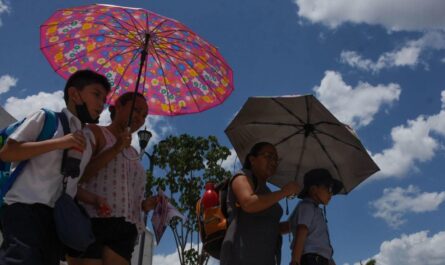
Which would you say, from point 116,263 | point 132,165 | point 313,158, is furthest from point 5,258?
point 313,158

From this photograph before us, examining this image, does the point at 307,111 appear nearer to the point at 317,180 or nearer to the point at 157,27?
the point at 317,180

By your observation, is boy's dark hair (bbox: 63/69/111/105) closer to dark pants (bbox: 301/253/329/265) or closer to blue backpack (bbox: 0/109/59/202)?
blue backpack (bbox: 0/109/59/202)

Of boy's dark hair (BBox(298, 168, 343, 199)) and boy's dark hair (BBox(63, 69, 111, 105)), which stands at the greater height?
boy's dark hair (BBox(298, 168, 343, 199))

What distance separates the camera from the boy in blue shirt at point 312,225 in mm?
3984

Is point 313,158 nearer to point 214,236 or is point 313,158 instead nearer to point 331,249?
point 331,249

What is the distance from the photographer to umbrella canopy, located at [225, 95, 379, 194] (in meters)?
4.72

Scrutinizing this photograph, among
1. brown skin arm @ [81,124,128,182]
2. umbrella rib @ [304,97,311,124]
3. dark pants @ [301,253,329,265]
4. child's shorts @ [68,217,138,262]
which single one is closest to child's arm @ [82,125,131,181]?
brown skin arm @ [81,124,128,182]

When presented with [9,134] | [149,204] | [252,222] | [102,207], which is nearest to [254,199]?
[252,222]

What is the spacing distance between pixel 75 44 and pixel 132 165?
4.70ft

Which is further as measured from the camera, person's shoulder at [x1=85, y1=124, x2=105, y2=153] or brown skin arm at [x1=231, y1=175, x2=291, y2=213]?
brown skin arm at [x1=231, y1=175, x2=291, y2=213]

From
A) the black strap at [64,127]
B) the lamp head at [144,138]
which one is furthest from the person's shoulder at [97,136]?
the lamp head at [144,138]

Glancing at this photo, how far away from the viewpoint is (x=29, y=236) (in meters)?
2.35

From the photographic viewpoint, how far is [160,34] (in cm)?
406

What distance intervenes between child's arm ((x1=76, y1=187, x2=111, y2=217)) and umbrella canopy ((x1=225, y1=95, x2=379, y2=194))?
84.9 inches
